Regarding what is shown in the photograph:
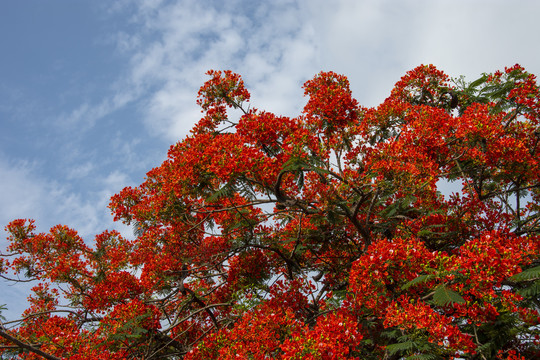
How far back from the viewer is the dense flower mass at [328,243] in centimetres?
474

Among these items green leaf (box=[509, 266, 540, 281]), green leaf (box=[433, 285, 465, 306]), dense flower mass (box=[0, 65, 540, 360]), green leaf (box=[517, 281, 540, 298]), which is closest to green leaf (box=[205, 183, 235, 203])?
dense flower mass (box=[0, 65, 540, 360])

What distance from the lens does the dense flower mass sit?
15.5 ft

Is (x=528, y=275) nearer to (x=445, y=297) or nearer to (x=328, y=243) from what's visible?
(x=445, y=297)

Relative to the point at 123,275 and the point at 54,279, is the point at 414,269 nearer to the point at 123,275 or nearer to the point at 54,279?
the point at 123,275

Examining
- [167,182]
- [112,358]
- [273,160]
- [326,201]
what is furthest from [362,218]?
[112,358]

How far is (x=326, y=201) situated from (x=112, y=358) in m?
4.02

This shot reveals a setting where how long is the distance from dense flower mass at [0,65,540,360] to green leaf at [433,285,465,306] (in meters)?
0.02

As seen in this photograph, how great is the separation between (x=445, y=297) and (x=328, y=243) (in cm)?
365

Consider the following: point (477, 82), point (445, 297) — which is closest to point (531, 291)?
point (445, 297)

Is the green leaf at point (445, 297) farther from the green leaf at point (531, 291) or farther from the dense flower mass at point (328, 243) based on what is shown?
the green leaf at point (531, 291)

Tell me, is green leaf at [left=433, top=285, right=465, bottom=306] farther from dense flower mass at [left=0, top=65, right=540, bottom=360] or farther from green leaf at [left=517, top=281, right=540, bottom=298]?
green leaf at [left=517, top=281, right=540, bottom=298]

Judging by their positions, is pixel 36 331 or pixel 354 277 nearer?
pixel 354 277

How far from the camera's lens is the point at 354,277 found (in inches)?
200

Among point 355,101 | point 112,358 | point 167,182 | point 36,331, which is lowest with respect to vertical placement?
point 112,358
